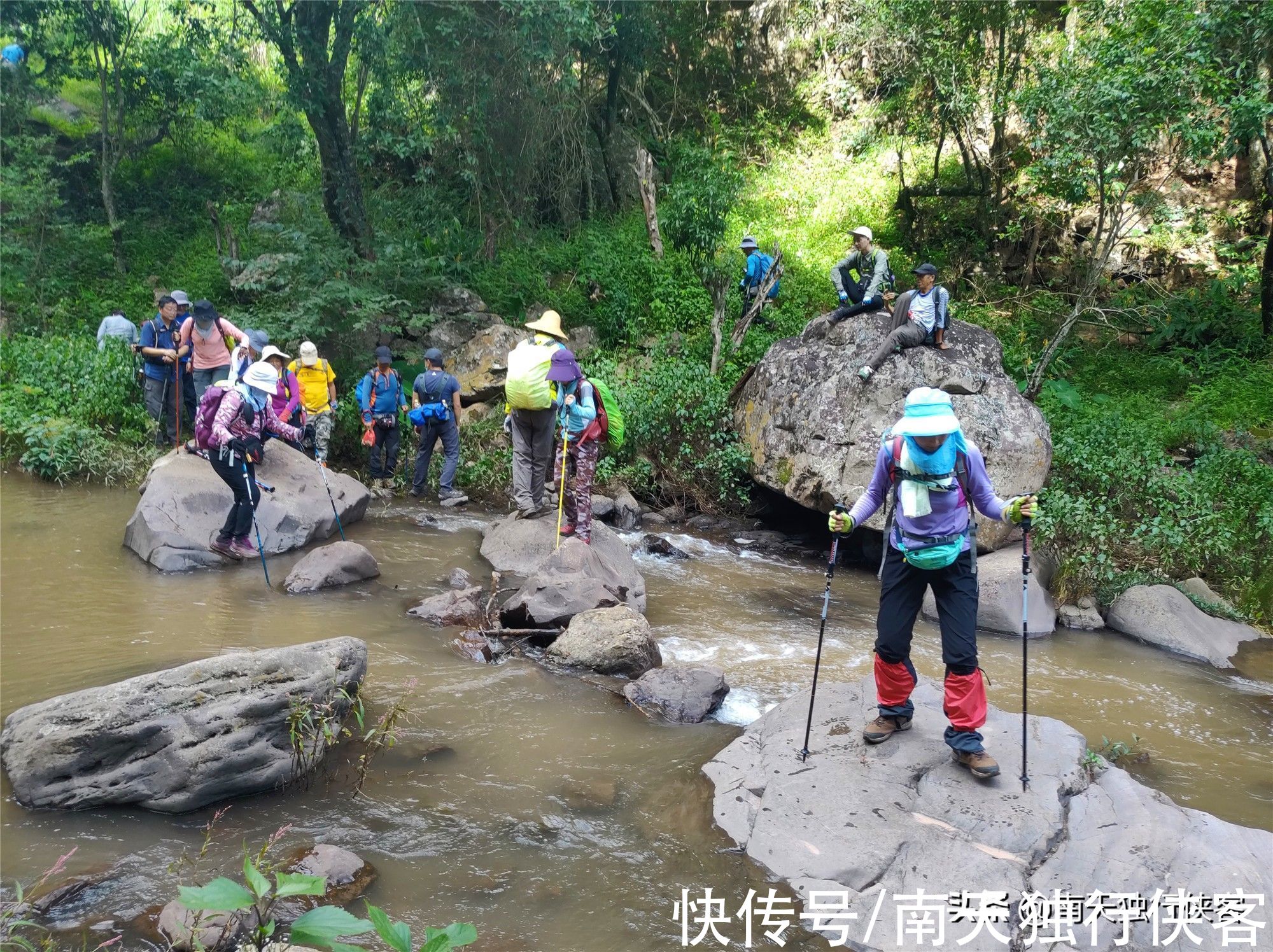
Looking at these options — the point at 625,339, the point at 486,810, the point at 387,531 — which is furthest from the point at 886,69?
the point at 486,810

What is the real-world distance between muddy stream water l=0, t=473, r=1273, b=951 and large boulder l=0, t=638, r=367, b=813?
117 millimetres

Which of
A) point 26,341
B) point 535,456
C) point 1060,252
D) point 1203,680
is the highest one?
point 1060,252

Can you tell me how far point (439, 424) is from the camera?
11430mm

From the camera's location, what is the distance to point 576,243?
60.9ft

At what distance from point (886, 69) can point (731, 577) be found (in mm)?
13271

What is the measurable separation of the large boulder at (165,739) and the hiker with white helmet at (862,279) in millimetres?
8639

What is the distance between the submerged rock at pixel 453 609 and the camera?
7.27 m

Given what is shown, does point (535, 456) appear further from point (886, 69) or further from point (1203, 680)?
point (886, 69)

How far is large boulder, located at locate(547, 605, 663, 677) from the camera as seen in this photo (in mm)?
6426

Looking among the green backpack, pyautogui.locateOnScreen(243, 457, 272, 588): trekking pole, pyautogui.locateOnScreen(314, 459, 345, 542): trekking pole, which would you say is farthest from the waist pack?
pyautogui.locateOnScreen(243, 457, 272, 588): trekking pole

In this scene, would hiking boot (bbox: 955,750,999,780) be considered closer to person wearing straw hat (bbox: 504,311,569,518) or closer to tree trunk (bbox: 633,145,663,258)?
person wearing straw hat (bbox: 504,311,569,518)

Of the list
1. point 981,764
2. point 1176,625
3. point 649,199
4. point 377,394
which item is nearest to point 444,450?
point 377,394

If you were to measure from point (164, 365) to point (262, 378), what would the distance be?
3897 millimetres

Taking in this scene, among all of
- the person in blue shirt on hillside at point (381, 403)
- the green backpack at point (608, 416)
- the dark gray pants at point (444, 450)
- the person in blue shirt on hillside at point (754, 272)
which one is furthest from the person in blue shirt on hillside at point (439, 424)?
the person in blue shirt on hillside at point (754, 272)
